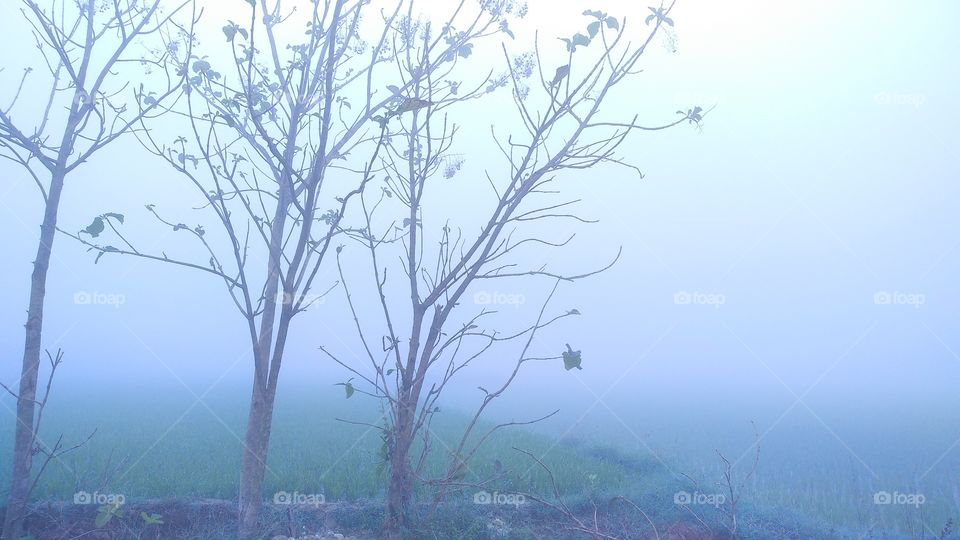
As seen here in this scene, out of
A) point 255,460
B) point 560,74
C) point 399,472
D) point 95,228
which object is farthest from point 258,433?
point 560,74

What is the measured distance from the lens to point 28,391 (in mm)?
3361

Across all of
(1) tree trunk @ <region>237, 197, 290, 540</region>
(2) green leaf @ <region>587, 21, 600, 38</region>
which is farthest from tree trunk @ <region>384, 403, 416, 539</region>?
(2) green leaf @ <region>587, 21, 600, 38</region>

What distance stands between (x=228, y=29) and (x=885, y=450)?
6782 millimetres

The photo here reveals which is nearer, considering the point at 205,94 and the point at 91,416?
the point at 205,94

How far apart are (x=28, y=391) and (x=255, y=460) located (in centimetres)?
120

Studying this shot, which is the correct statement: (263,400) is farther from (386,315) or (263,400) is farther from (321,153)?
(321,153)

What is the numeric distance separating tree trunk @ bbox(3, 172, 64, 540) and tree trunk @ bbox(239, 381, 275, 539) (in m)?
1.05

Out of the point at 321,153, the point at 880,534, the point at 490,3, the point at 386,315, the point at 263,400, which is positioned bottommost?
the point at 880,534

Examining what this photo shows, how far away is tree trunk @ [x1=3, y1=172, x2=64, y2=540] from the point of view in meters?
3.35

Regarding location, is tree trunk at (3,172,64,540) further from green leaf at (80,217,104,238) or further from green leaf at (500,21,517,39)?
green leaf at (500,21,517,39)

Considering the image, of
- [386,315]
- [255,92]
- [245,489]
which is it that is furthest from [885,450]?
[255,92]

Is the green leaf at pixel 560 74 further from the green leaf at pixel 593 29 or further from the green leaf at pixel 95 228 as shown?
the green leaf at pixel 95 228

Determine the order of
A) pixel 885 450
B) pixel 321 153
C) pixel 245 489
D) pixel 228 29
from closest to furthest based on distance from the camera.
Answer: pixel 228 29, pixel 321 153, pixel 245 489, pixel 885 450

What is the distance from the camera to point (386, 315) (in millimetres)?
3406
